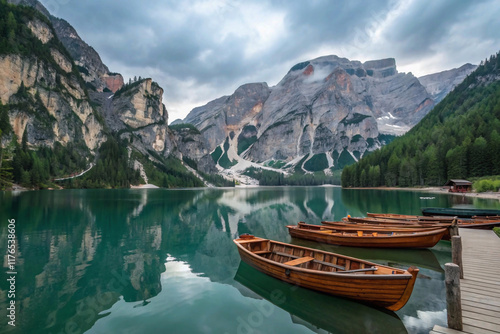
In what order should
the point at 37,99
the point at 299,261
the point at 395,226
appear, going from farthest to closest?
1. the point at 37,99
2. the point at 395,226
3. the point at 299,261

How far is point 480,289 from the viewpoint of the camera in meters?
10.5

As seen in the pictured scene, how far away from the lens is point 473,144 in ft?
291

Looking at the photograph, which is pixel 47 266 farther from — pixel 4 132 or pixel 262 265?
pixel 4 132

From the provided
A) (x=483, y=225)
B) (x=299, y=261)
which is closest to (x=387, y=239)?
(x=299, y=261)

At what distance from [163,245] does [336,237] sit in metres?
16.2

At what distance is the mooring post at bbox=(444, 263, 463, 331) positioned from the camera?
7.33 meters

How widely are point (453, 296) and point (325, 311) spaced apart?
5.33m

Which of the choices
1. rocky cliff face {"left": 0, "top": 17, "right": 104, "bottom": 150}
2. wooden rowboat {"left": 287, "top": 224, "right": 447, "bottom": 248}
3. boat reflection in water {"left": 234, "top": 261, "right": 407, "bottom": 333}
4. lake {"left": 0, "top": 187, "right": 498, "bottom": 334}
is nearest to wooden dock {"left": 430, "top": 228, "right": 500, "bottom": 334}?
lake {"left": 0, "top": 187, "right": 498, "bottom": 334}

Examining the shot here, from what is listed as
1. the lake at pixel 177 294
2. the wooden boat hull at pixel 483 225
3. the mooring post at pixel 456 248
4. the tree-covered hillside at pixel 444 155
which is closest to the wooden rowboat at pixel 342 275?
the lake at pixel 177 294

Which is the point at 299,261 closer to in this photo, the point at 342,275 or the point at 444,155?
the point at 342,275

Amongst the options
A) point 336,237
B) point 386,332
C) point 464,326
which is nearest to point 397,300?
point 386,332

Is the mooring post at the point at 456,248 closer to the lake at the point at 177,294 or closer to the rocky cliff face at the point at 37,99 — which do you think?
the lake at the point at 177,294

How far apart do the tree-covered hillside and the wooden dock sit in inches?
3532

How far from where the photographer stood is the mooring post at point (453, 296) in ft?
24.0
